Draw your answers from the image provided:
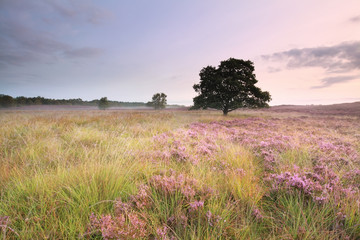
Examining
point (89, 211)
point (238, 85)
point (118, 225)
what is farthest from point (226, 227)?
point (238, 85)

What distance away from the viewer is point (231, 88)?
23.0m

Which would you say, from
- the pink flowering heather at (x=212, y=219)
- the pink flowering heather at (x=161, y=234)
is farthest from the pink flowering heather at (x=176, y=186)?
the pink flowering heather at (x=161, y=234)

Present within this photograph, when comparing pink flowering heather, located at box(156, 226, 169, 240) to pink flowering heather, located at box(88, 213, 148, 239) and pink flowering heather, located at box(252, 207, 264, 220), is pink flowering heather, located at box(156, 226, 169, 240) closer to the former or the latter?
pink flowering heather, located at box(88, 213, 148, 239)

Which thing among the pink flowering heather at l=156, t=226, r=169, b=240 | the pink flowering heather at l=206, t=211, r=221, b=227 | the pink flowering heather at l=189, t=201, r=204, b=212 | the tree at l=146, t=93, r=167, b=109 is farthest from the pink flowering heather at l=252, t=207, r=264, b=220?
the tree at l=146, t=93, r=167, b=109

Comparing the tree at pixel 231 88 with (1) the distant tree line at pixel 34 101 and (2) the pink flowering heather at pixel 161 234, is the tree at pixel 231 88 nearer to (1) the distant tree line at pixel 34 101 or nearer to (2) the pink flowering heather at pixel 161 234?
(2) the pink flowering heather at pixel 161 234

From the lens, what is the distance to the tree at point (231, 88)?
2242 cm

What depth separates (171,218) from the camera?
5.93 feet

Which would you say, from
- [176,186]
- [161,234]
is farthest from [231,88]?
[161,234]

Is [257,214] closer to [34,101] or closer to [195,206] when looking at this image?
[195,206]

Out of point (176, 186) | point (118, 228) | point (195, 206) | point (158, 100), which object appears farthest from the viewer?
point (158, 100)

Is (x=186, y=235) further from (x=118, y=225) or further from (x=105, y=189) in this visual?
(x=105, y=189)

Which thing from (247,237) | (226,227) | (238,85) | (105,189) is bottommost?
(247,237)

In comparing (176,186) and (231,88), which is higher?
(231,88)

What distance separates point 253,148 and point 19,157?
6.78 meters
